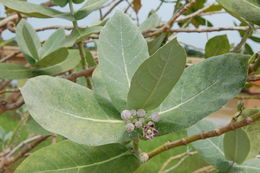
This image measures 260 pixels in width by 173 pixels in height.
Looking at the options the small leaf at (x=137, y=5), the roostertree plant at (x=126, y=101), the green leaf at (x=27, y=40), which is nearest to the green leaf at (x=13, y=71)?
the green leaf at (x=27, y=40)

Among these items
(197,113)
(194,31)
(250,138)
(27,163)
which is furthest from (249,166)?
(194,31)

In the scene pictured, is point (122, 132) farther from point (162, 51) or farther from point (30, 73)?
point (30, 73)

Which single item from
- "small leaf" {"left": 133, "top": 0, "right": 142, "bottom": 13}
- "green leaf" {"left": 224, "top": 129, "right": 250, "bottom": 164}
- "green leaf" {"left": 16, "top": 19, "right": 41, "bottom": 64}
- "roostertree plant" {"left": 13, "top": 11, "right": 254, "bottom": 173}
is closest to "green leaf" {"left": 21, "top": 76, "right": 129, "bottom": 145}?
"roostertree plant" {"left": 13, "top": 11, "right": 254, "bottom": 173}

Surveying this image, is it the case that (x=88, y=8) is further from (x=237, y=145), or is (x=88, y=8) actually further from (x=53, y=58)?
(x=237, y=145)

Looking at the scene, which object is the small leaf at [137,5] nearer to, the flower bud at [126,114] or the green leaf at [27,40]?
the green leaf at [27,40]

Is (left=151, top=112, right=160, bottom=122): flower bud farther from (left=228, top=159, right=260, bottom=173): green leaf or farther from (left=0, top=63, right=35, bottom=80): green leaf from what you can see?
(left=0, top=63, right=35, bottom=80): green leaf

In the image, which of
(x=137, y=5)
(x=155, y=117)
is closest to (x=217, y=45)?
(x=155, y=117)
